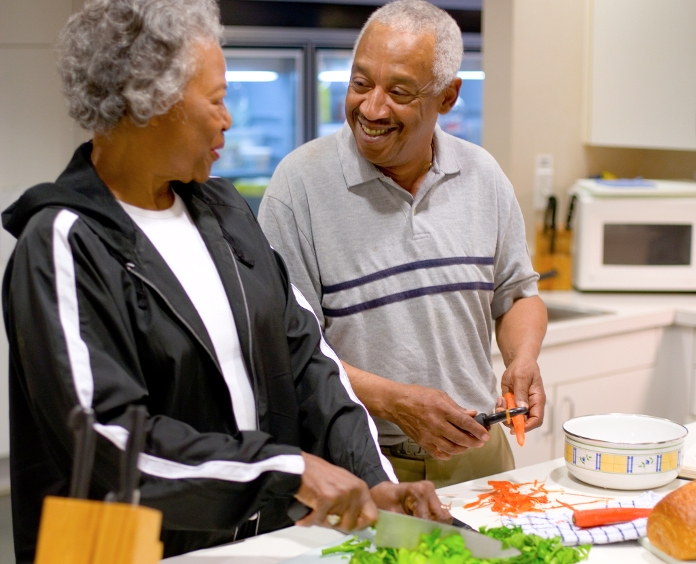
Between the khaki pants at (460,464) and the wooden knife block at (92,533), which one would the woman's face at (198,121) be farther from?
the khaki pants at (460,464)

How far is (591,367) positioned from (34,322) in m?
2.13

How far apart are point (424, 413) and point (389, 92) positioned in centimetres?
62

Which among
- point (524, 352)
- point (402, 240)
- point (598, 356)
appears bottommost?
point (598, 356)

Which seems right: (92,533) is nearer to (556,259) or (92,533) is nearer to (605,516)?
(605,516)

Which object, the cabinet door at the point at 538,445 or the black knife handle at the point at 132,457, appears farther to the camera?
the cabinet door at the point at 538,445

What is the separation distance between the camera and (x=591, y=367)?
2.83 meters

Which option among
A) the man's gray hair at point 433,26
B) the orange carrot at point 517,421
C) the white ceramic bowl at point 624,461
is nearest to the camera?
the white ceramic bowl at point 624,461

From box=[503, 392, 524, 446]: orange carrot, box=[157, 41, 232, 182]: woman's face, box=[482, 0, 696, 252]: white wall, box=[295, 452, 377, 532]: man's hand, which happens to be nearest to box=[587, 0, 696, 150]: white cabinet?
box=[482, 0, 696, 252]: white wall

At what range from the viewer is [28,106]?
7.77 ft

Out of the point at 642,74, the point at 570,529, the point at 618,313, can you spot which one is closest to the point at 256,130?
the point at 642,74

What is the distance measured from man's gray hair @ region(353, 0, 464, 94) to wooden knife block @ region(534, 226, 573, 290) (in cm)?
166

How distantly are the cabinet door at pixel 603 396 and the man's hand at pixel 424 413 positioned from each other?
1241mm

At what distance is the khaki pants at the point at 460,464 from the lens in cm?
177

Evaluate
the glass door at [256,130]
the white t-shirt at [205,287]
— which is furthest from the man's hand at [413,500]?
the glass door at [256,130]
